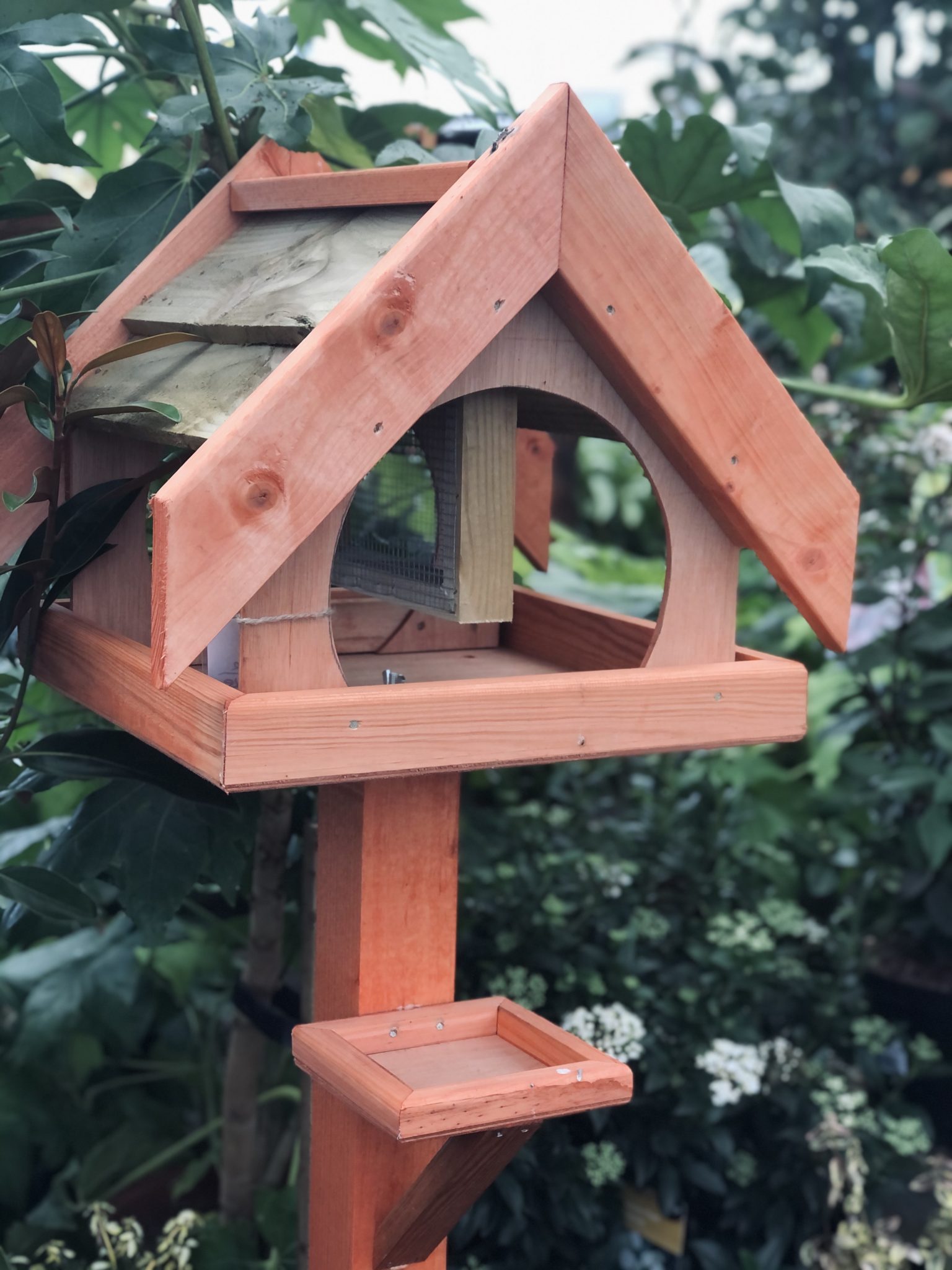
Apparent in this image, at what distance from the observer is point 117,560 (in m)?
1.05

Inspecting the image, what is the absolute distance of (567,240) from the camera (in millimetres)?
813

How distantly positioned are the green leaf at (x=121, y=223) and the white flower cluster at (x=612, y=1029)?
3.03ft

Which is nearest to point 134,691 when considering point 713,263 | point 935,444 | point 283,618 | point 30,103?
point 283,618

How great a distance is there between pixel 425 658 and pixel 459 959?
706 millimetres

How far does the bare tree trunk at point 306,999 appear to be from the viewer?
1311mm

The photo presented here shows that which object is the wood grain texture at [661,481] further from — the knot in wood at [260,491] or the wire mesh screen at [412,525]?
the knot in wood at [260,491]

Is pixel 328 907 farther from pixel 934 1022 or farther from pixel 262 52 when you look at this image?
pixel 934 1022

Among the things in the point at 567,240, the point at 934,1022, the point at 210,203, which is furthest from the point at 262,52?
the point at 934,1022

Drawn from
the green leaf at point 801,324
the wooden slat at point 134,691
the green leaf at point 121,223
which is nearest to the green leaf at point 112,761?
the wooden slat at point 134,691

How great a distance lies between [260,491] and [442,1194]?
518 millimetres

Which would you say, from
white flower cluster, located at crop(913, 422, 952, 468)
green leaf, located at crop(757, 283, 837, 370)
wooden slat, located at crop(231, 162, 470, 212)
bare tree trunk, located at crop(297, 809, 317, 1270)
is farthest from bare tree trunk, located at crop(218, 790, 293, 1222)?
white flower cluster, located at crop(913, 422, 952, 468)

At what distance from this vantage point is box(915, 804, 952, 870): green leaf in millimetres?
1796

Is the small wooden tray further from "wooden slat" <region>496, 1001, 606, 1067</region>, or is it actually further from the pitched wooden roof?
the pitched wooden roof

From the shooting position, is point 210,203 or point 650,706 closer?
point 650,706
